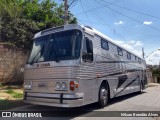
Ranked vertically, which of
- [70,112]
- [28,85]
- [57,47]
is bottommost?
[70,112]

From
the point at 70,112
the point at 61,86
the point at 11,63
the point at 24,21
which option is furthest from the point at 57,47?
the point at 24,21

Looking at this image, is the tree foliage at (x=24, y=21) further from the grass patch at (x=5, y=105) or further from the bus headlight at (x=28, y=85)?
the bus headlight at (x=28, y=85)

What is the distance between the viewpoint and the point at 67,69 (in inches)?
320

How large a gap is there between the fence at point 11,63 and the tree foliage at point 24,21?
1705 mm

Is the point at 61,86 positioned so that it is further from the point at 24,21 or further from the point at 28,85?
the point at 24,21

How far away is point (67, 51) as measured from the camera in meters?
8.41

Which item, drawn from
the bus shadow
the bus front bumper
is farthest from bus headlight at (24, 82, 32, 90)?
the bus shadow

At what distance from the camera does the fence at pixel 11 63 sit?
17.4 m

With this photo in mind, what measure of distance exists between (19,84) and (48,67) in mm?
10974

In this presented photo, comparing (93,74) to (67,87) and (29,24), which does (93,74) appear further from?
(29,24)

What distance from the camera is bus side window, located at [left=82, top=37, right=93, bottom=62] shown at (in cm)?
872

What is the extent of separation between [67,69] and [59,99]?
99 cm

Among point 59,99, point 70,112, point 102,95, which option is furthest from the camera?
point 102,95

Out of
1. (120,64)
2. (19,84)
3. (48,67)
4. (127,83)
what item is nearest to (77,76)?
(48,67)
